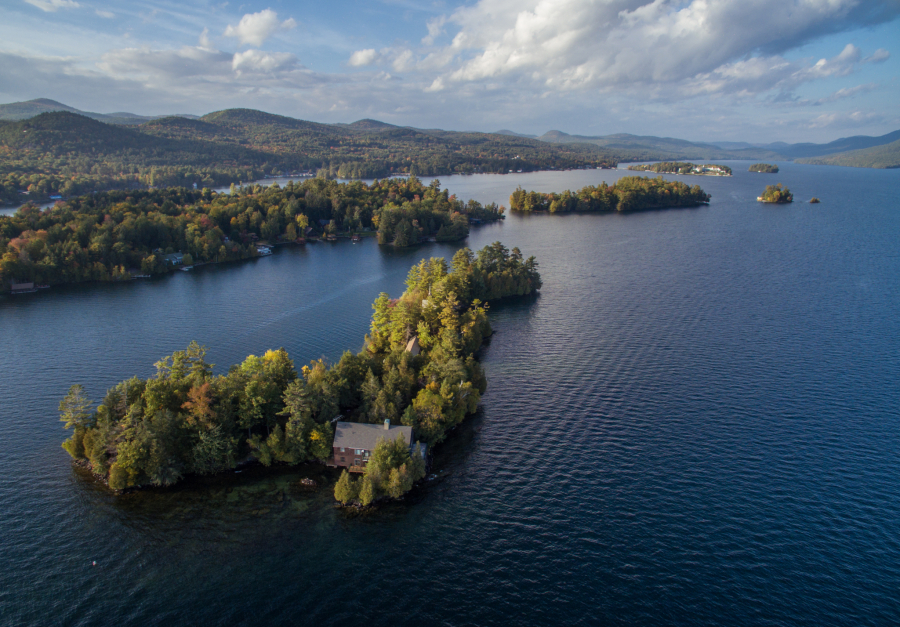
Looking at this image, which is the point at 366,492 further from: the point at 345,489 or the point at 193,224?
the point at 193,224

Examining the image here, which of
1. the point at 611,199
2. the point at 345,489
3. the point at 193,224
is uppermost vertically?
the point at 611,199

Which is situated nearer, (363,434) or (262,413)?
(363,434)

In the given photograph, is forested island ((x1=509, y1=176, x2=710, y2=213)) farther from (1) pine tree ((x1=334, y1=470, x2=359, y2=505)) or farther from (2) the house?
(1) pine tree ((x1=334, y1=470, x2=359, y2=505))

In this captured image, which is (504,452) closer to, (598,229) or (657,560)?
(657,560)

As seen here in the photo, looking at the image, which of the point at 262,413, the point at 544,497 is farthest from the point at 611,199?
the point at 262,413

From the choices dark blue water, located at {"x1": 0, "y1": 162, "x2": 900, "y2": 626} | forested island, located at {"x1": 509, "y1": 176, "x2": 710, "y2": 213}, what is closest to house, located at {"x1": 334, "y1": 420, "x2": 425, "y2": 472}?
dark blue water, located at {"x1": 0, "y1": 162, "x2": 900, "y2": 626}

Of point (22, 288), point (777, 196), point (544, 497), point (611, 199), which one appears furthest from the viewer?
point (777, 196)

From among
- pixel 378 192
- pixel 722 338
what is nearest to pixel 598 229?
pixel 378 192

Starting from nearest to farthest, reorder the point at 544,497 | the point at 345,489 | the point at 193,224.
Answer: the point at 345,489 → the point at 544,497 → the point at 193,224
